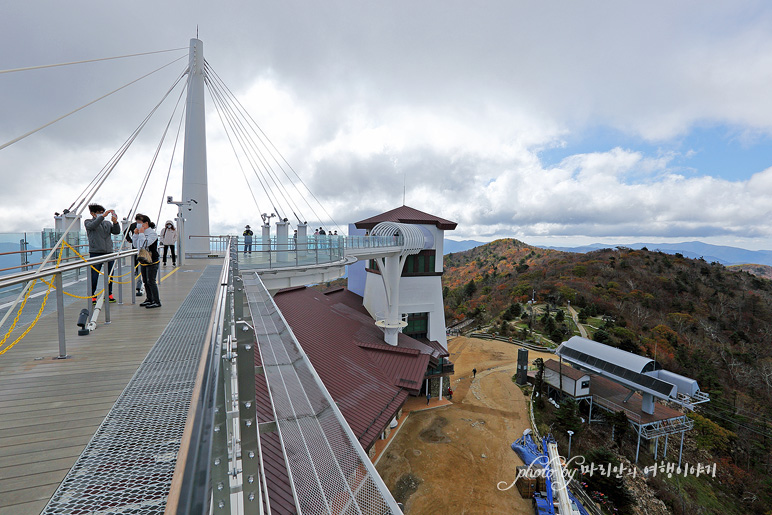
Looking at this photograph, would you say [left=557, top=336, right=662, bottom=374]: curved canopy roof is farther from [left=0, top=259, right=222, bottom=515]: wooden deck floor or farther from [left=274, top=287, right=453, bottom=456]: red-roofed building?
[left=0, top=259, right=222, bottom=515]: wooden deck floor

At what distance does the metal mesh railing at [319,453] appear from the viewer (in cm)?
157

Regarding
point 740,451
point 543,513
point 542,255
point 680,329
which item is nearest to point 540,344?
point 740,451

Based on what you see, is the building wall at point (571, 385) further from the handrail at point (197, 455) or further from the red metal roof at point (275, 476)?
the handrail at point (197, 455)

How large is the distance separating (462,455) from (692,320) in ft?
134

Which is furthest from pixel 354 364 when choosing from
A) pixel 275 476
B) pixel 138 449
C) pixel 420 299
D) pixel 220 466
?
pixel 220 466

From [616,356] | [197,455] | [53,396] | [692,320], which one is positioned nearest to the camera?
[197,455]

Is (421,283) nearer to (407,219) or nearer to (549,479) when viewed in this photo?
(407,219)

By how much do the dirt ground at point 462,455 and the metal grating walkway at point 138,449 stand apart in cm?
1154

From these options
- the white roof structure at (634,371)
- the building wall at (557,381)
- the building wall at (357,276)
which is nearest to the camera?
the white roof structure at (634,371)

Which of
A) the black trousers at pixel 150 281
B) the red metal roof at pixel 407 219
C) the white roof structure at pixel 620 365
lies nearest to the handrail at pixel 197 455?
the black trousers at pixel 150 281

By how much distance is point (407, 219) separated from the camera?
24.2m

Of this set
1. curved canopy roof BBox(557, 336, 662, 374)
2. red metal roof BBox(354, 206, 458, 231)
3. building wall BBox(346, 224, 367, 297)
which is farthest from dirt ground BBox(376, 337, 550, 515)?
building wall BBox(346, 224, 367, 297)

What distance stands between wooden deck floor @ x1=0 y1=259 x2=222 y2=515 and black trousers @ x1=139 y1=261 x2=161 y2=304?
0.90 m

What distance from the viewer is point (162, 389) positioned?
10.4 feet
